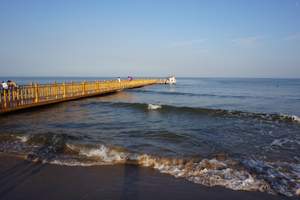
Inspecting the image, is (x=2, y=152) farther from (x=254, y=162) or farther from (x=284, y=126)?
(x=284, y=126)

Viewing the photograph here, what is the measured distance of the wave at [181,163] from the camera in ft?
18.3

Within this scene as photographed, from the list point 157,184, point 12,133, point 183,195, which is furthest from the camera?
point 12,133

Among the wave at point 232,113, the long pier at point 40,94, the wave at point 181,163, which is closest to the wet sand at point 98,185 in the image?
the wave at point 181,163

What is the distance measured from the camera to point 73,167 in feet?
21.1

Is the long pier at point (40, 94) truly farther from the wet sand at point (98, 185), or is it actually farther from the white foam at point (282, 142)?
the white foam at point (282, 142)

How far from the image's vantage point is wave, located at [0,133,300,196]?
18.3 feet

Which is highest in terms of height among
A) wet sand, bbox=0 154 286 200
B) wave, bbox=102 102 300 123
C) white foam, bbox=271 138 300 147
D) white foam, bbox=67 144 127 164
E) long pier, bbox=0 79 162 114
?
long pier, bbox=0 79 162 114

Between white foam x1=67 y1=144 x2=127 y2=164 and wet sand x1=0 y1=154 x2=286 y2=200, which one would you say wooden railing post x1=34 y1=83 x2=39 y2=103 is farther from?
wet sand x1=0 y1=154 x2=286 y2=200

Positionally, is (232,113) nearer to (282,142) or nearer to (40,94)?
(282,142)

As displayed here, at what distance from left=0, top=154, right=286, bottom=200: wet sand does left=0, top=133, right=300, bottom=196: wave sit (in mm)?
335

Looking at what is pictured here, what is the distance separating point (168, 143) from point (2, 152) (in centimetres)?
525

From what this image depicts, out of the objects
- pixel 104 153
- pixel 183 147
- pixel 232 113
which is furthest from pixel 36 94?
pixel 232 113

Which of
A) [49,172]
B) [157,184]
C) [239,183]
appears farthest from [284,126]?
[49,172]

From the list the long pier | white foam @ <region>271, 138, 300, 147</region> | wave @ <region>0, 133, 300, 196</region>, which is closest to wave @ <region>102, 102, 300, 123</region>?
the long pier
